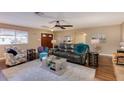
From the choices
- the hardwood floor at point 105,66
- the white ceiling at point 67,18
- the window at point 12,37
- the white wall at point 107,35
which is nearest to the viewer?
the white ceiling at point 67,18

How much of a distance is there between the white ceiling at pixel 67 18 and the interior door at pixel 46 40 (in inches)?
7.6


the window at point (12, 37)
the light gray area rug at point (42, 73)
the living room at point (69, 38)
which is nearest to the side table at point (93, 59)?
the living room at point (69, 38)

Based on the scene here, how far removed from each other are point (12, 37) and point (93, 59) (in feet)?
4.92

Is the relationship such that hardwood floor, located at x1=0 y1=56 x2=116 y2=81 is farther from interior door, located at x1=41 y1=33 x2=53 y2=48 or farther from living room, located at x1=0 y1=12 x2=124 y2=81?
interior door, located at x1=41 y1=33 x2=53 y2=48

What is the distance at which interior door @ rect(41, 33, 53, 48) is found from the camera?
1739 millimetres

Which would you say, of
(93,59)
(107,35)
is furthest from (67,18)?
(93,59)

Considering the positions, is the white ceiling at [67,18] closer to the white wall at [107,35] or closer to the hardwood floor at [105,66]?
the white wall at [107,35]

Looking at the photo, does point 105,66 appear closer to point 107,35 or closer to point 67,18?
point 107,35

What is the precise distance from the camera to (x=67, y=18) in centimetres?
145

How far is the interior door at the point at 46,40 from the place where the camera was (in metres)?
1.74

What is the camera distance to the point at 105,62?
68.4 inches
